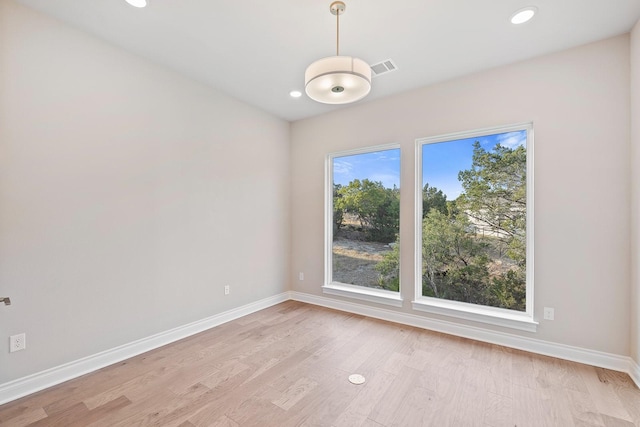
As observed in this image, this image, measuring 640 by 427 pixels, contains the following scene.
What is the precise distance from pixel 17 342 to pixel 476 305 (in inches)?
166

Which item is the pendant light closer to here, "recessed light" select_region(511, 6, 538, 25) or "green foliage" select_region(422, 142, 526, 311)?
"recessed light" select_region(511, 6, 538, 25)

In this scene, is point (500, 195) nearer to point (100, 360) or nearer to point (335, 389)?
point (335, 389)

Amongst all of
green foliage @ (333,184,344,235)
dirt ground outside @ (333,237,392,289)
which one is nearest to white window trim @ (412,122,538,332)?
dirt ground outside @ (333,237,392,289)

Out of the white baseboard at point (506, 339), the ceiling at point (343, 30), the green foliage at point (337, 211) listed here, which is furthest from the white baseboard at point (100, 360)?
the ceiling at point (343, 30)

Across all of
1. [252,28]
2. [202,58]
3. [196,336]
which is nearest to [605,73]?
[252,28]

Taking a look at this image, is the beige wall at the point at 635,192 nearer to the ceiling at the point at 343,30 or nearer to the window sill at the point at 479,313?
the ceiling at the point at 343,30

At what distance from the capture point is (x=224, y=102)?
3.67 metres

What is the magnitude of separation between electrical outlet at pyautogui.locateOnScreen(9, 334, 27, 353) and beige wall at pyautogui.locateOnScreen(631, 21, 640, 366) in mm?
4793

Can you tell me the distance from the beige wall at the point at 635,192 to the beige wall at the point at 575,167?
6cm

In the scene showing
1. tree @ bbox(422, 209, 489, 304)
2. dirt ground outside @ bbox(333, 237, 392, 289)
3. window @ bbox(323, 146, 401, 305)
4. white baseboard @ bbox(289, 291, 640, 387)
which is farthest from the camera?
dirt ground outside @ bbox(333, 237, 392, 289)

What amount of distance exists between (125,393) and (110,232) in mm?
1354

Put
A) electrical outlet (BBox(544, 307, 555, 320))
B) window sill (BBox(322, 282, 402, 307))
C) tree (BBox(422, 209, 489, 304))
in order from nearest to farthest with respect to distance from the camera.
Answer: electrical outlet (BBox(544, 307, 555, 320))
tree (BBox(422, 209, 489, 304))
window sill (BBox(322, 282, 402, 307))

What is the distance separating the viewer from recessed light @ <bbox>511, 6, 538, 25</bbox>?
86.1 inches

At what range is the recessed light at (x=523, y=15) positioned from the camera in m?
2.19
